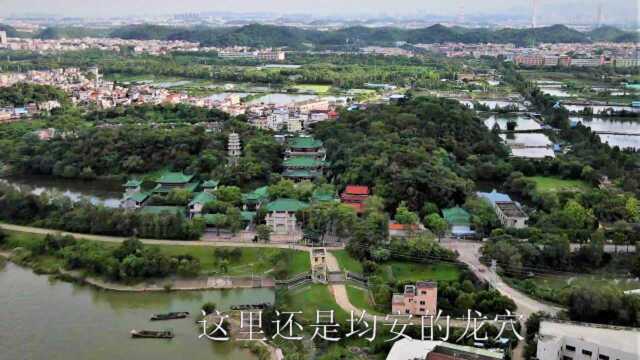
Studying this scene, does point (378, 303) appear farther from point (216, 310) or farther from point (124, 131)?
point (124, 131)

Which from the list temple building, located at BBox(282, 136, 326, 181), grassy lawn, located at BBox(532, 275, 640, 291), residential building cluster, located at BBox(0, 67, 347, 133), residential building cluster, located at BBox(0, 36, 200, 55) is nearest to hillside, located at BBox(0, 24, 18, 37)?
residential building cluster, located at BBox(0, 36, 200, 55)

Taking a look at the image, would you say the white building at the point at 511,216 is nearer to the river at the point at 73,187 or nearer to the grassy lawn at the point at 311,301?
the grassy lawn at the point at 311,301

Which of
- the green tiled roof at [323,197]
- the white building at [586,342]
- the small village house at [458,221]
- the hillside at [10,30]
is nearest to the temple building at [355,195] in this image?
the green tiled roof at [323,197]

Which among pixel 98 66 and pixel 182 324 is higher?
pixel 98 66

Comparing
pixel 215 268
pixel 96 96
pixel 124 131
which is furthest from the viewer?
pixel 96 96

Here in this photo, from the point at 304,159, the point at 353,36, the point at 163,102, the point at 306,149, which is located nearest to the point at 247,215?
the point at 304,159

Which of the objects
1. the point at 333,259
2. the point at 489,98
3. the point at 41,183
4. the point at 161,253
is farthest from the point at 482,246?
the point at 489,98

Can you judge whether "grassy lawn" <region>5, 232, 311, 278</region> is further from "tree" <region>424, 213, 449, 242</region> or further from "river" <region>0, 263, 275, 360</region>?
"tree" <region>424, 213, 449, 242</region>

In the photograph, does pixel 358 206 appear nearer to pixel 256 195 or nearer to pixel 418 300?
pixel 256 195
